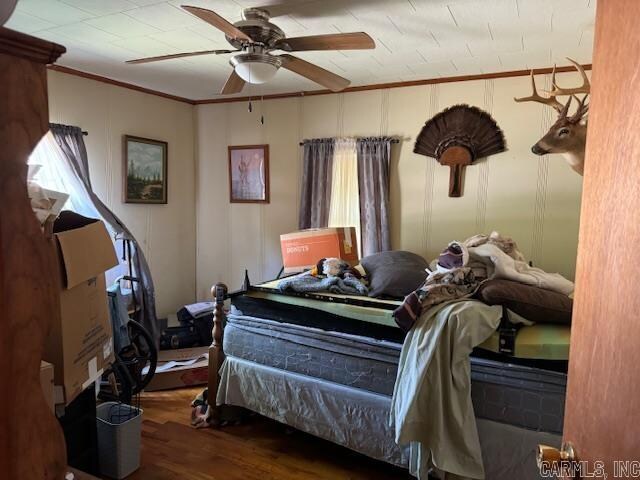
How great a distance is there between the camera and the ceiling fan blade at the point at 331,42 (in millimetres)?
2064

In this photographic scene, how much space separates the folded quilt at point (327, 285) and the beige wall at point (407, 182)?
138 cm

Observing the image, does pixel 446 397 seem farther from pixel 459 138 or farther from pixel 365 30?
pixel 459 138

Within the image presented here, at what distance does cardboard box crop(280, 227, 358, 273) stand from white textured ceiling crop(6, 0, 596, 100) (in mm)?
1311

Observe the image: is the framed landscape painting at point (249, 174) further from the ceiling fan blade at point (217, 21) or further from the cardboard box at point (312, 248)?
the ceiling fan blade at point (217, 21)

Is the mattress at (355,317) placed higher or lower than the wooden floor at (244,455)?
higher

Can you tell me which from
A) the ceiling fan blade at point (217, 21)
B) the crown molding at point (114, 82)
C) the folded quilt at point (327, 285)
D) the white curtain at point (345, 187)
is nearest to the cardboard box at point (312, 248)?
the white curtain at point (345, 187)

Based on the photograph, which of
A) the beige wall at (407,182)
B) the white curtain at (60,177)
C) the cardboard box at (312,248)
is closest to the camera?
the white curtain at (60,177)

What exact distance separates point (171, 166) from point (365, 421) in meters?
3.40

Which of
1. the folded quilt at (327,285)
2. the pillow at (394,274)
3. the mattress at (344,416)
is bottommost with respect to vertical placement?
the mattress at (344,416)

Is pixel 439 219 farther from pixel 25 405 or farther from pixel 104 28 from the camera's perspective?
pixel 25 405

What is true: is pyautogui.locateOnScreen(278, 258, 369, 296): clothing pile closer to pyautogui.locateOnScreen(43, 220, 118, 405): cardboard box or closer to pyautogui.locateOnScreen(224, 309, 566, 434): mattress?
pyautogui.locateOnScreen(224, 309, 566, 434): mattress

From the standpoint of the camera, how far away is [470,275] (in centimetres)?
224

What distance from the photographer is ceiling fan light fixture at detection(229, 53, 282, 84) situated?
2303 mm

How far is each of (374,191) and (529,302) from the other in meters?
2.11
